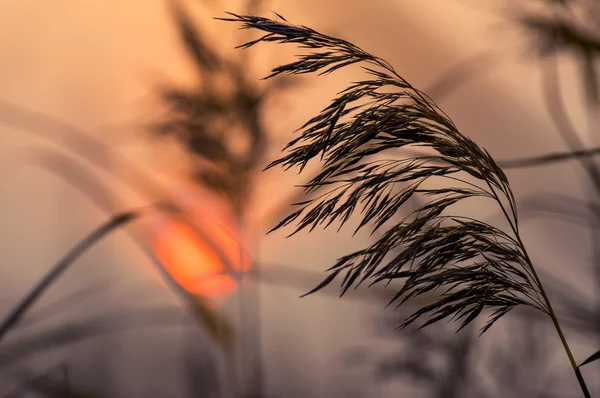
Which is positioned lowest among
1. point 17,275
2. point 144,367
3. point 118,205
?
point 144,367

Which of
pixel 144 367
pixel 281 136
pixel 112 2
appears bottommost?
pixel 144 367

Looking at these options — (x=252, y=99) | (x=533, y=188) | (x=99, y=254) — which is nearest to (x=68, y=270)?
(x=99, y=254)

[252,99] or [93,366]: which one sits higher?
[252,99]

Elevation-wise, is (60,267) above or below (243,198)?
below

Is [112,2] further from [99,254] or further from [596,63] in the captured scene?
[596,63]

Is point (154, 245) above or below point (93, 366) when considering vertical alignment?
above

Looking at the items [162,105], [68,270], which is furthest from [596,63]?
[68,270]
